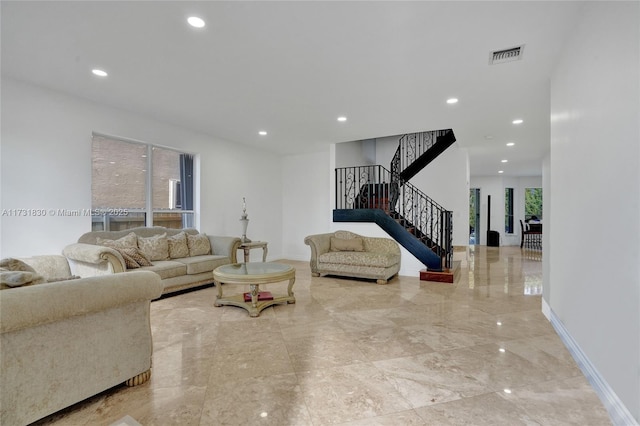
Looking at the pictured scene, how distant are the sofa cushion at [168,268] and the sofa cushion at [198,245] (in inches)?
21.0

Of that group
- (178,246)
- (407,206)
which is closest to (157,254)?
(178,246)

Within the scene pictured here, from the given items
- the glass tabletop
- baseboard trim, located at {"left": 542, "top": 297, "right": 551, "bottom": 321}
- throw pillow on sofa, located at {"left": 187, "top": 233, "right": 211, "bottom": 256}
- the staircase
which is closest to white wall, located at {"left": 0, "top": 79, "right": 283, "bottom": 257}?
throw pillow on sofa, located at {"left": 187, "top": 233, "right": 211, "bottom": 256}

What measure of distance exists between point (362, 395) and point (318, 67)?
3.02m

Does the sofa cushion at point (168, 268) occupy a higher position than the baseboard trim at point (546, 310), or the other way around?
the sofa cushion at point (168, 268)

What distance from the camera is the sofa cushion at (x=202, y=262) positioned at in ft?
14.5

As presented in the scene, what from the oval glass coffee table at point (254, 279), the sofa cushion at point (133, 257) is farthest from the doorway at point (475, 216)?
the sofa cushion at point (133, 257)

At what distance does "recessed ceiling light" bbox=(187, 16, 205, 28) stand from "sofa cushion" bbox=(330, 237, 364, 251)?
417cm

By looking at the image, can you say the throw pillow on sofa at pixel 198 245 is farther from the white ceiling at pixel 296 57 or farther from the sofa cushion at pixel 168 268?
the white ceiling at pixel 296 57

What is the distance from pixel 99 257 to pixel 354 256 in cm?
365

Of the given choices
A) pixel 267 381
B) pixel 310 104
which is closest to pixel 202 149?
pixel 310 104

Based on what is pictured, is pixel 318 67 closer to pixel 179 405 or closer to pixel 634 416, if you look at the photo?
pixel 179 405

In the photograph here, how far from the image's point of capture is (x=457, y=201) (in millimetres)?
7969

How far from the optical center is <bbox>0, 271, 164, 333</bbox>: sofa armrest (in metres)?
1.43

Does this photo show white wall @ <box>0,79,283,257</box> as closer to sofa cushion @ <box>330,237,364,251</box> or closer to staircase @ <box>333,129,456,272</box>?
sofa cushion @ <box>330,237,364,251</box>
